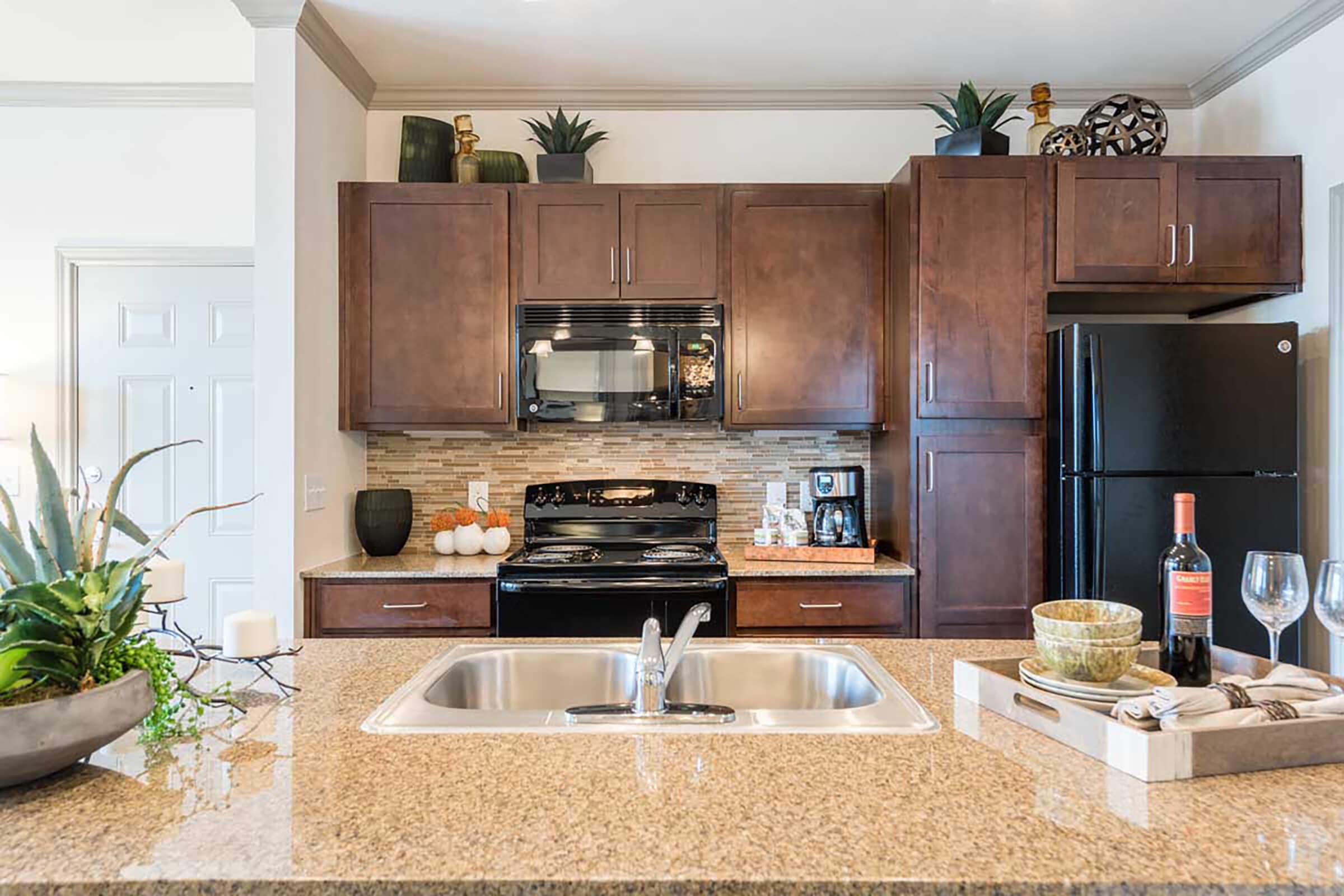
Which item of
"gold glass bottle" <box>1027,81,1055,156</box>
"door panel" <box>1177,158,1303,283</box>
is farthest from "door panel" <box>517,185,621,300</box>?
"door panel" <box>1177,158,1303,283</box>

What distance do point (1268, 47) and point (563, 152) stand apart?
2511 mm

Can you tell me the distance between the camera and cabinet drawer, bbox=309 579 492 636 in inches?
104

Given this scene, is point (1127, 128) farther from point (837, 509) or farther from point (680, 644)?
point (680, 644)

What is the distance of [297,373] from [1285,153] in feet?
11.3

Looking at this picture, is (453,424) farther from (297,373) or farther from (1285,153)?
(1285,153)

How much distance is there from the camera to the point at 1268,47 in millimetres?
2773

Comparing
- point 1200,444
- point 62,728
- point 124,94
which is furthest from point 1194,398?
point 124,94

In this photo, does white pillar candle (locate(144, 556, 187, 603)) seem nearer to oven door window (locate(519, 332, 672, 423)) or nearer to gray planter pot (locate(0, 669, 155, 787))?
gray planter pot (locate(0, 669, 155, 787))

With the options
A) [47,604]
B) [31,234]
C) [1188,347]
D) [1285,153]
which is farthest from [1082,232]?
[31,234]

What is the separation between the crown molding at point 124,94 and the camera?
314 centimetres

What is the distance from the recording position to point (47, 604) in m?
0.88

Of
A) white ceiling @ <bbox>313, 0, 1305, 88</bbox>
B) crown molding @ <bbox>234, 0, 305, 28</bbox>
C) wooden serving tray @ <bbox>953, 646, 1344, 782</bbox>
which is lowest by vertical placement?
wooden serving tray @ <bbox>953, 646, 1344, 782</bbox>

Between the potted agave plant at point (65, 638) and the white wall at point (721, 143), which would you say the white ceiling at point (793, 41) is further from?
the potted agave plant at point (65, 638)

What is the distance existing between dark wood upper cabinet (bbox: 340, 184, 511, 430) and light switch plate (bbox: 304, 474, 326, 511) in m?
0.26
